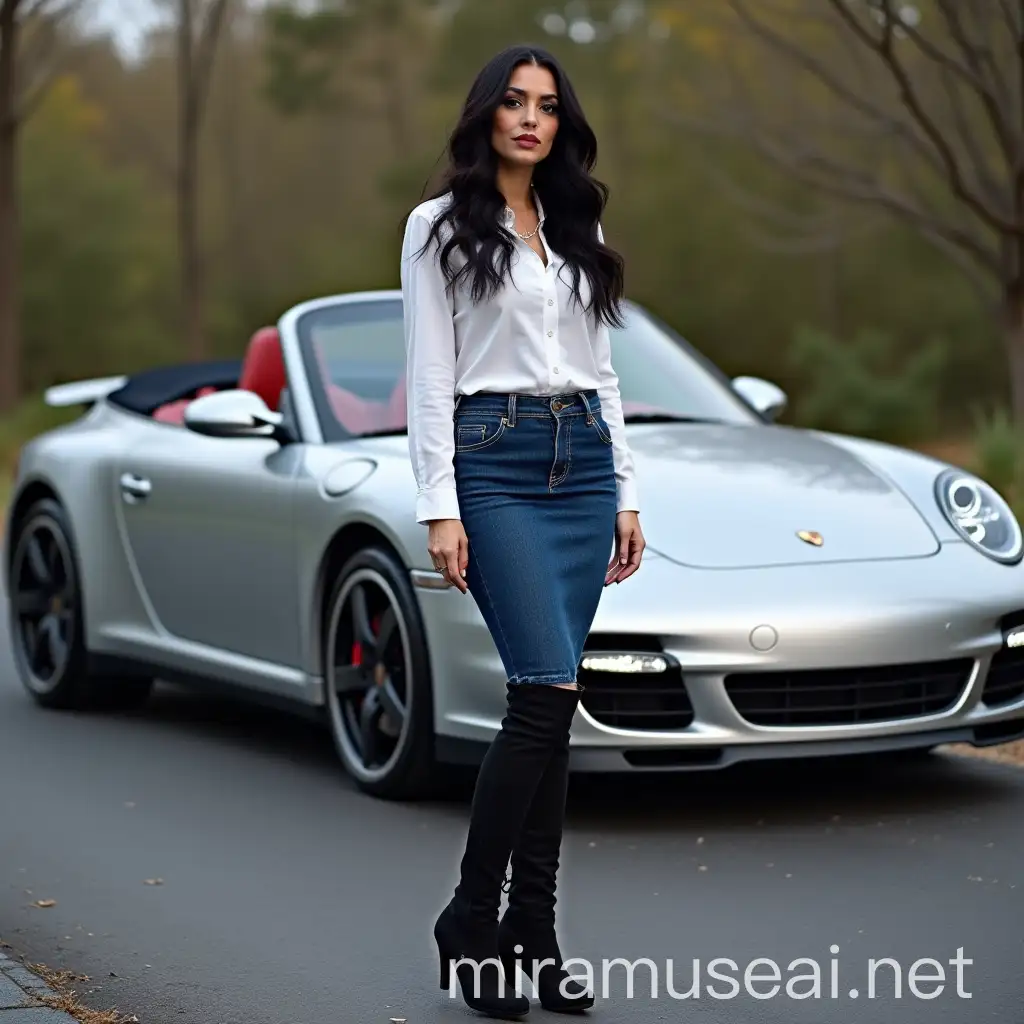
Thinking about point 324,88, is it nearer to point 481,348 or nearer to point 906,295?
point 906,295

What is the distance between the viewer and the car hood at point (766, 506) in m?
5.90

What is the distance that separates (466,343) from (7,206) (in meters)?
21.2

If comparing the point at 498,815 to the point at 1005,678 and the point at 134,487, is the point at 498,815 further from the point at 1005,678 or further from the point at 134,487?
the point at 134,487

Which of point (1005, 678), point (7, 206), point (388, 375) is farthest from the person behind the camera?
point (7, 206)

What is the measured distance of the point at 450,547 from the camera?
4043 mm

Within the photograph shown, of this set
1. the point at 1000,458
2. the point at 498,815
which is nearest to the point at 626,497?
the point at 498,815

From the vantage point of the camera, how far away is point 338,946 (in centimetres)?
468

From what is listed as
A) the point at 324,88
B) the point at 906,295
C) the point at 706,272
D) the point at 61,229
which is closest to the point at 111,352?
the point at 61,229

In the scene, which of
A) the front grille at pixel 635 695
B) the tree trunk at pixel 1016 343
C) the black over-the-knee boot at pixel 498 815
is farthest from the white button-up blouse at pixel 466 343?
the tree trunk at pixel 1016 343

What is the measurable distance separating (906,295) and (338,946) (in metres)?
35.4

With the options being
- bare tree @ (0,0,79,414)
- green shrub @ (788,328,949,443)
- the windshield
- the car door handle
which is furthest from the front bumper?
green shrub @ (788,328,949,443)

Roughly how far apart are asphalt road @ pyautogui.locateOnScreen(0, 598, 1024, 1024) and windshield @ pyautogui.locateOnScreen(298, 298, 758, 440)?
1.11 metres

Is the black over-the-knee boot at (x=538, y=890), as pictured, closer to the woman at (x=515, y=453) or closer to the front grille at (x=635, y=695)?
the woman at (x=515, y=453)

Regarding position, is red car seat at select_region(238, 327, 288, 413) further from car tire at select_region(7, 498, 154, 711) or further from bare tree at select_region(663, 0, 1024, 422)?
bare tree at select_region(663, 0, 1024, 422)
